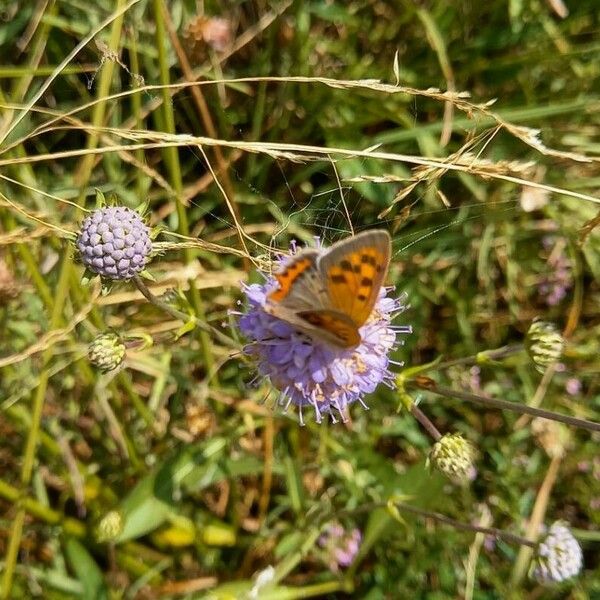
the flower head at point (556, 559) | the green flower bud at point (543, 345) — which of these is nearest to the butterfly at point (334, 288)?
the green flower bud at point (543, 345)

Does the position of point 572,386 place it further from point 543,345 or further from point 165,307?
point 165,307

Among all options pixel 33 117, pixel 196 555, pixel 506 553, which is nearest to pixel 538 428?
pixel 506 553

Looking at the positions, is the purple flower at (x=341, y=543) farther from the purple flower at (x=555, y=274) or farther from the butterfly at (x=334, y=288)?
the butterfly at (x=334, y=288)

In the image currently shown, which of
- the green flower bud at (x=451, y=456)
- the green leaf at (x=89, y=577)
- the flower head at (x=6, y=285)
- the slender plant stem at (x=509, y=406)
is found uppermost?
the slender plant stem at (x=509, y=406)

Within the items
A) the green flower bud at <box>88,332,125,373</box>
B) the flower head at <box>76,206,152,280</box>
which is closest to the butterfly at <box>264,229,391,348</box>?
the flower head at <box>76,206,152,280</box>

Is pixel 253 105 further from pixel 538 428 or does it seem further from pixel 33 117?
pixel 538 428

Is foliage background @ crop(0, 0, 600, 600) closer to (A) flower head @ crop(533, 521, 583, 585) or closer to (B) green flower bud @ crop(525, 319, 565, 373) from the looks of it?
(A) flower head @ crop(533, 521, 583, 585)
